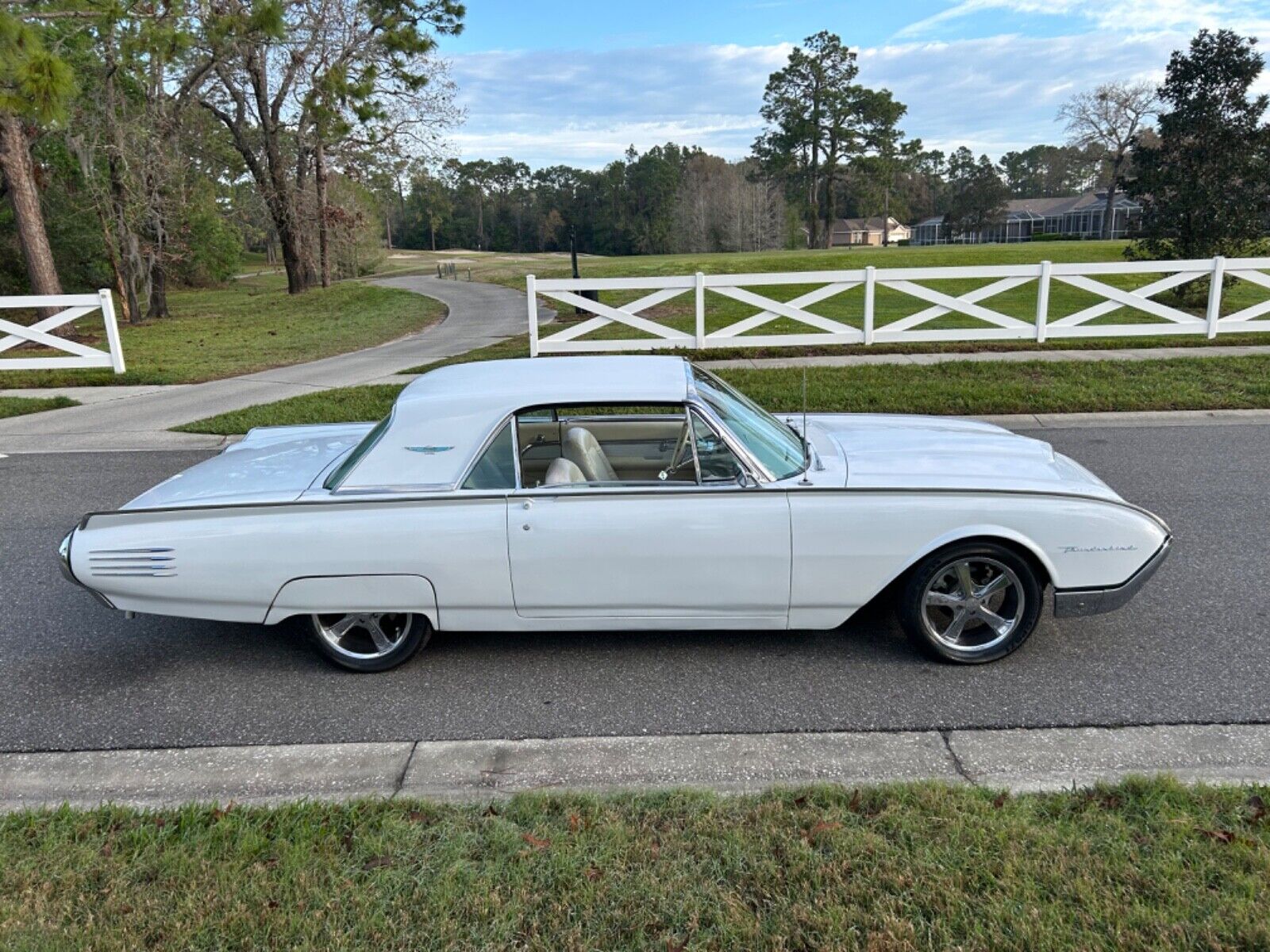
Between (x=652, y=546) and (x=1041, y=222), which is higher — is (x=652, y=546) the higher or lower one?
the lower one

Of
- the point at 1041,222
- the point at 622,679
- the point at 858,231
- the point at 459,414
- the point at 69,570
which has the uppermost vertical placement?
the point at 1041,222

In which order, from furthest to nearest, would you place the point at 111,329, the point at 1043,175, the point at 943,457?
the point at 1043,175 → the point at 111,329 → the point at 943,457

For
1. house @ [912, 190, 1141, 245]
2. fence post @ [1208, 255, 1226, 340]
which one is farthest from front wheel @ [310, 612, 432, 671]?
house @ [912, 190, 1141, 245]

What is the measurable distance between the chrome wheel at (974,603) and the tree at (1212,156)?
16.8 m

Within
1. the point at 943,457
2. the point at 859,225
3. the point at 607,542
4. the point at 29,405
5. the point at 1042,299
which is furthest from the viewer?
the point at 859,225

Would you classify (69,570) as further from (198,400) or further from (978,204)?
(978,204)

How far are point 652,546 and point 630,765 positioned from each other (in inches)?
35.9

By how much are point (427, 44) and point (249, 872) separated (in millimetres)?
27895

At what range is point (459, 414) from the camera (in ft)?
13.2

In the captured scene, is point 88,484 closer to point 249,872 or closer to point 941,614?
point 249,872

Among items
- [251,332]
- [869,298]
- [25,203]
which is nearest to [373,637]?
[869,298]

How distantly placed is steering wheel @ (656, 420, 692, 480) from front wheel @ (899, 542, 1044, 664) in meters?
1.17

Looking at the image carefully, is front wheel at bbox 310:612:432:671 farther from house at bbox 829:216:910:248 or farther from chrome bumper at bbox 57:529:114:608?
house at bbox 829:216:910:248

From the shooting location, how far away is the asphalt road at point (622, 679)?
3.69 meters
